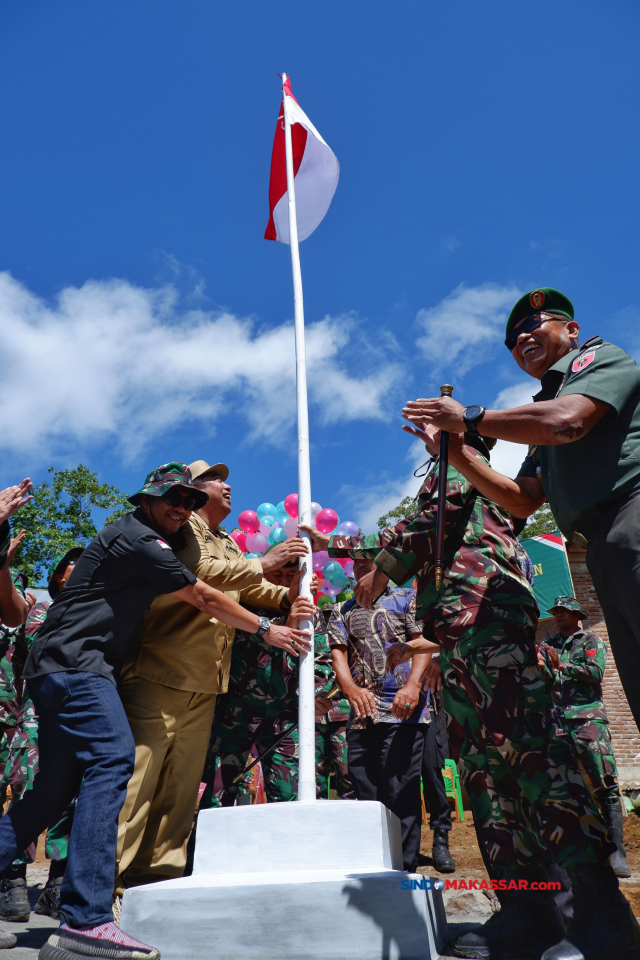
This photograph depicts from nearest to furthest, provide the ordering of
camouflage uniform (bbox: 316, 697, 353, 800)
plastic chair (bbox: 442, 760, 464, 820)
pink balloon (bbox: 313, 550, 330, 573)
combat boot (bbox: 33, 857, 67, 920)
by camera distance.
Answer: combat boot (bbox: 33, 857, 67, 920), camouflage uniform (bbox: 316, 697, 353, 800), plastic chair (bbox: 442, 760, 464, 820), pink balloon (bbox: 313, 550, 330, 573)

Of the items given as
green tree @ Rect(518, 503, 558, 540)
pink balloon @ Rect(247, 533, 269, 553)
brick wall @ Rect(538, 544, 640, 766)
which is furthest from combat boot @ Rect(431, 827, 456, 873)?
green tree @ Rect(518, 503, 558, 540)

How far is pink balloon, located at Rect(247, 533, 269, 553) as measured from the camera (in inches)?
436

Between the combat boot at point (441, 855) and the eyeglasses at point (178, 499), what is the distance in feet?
12.9

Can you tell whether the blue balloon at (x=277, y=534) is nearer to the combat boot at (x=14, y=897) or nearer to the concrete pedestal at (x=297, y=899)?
the combat boot at (x=14, y=897)

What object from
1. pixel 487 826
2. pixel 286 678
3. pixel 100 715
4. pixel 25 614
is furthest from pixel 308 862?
pixel 25 614

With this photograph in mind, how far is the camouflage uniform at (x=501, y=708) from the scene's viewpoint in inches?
95.7

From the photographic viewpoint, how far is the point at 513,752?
2.54m

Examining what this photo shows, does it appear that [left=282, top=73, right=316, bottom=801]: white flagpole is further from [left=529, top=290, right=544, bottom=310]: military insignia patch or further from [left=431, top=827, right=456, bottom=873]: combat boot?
[left=431, top=827, right=456, bottom=873]: combat boot

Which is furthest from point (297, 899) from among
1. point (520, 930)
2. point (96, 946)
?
point (520, 930)

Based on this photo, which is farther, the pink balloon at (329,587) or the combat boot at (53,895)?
the pink balloon at (329,587)

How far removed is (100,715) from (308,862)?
3.32 feet

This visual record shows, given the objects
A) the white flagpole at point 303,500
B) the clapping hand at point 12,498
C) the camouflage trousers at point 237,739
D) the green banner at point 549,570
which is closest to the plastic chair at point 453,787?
the camouflage trousers at point 237,739

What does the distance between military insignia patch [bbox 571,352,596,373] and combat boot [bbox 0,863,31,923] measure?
3673 mm

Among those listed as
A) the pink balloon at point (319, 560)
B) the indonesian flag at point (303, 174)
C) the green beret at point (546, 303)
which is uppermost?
the indonesian flag at point (303, 174)
